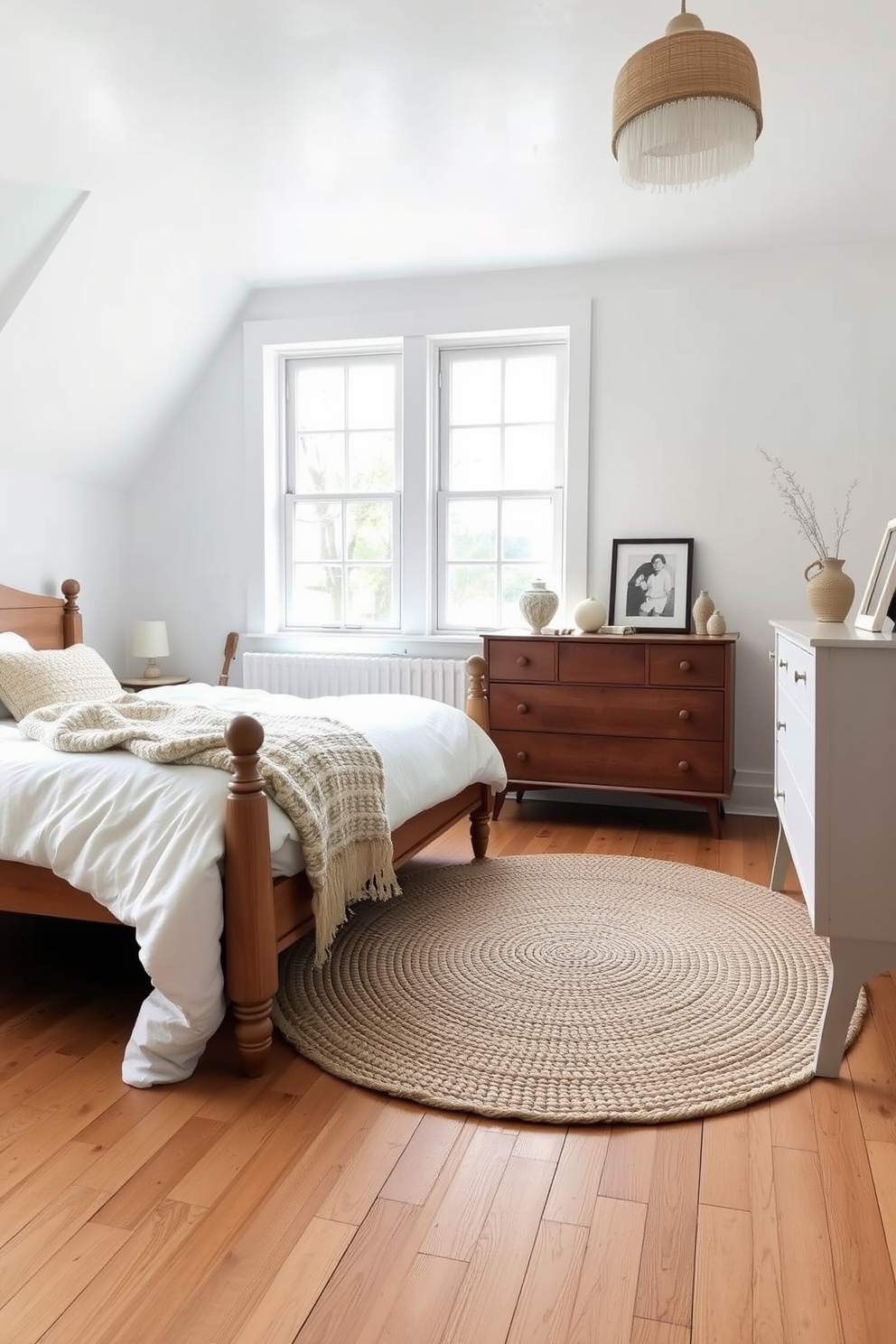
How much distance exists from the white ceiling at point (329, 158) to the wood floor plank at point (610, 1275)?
115 inches

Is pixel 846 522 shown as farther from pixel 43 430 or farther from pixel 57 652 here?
pixel 43 430

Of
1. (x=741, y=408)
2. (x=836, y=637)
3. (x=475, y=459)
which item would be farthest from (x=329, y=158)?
(x=836, y=637)

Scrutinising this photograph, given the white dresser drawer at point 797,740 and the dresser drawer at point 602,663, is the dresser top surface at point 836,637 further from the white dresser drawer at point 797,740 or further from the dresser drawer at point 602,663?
the dresser drawer at point 602,663

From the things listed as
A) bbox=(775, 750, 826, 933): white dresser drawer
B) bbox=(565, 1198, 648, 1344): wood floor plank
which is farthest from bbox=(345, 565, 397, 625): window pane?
bbox=(565, 1198, 648, 1344): wood floor plank

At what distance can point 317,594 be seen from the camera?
5434 mm

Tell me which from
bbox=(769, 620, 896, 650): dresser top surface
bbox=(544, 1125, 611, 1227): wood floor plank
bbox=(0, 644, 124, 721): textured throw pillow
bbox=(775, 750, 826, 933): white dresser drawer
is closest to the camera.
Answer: bbox=(544, 1125, 611, 1227): wood floor plank

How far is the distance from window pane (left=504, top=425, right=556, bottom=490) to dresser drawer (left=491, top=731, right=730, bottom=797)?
1.37 metres

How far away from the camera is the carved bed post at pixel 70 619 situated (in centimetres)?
461

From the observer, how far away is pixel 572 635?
4.36 m

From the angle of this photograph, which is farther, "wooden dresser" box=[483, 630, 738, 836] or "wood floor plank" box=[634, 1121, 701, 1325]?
"wooden dresser" box=[483, 630, 738, 836]

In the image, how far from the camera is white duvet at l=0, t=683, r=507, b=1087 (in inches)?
81.8

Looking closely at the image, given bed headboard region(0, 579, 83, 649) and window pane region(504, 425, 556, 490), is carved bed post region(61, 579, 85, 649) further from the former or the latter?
window pane region(504, 425, 556, 490)

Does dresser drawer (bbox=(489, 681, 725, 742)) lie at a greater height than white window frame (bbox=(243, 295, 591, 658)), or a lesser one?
lesser

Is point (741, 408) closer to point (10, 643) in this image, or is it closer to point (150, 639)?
point (150, 639)
